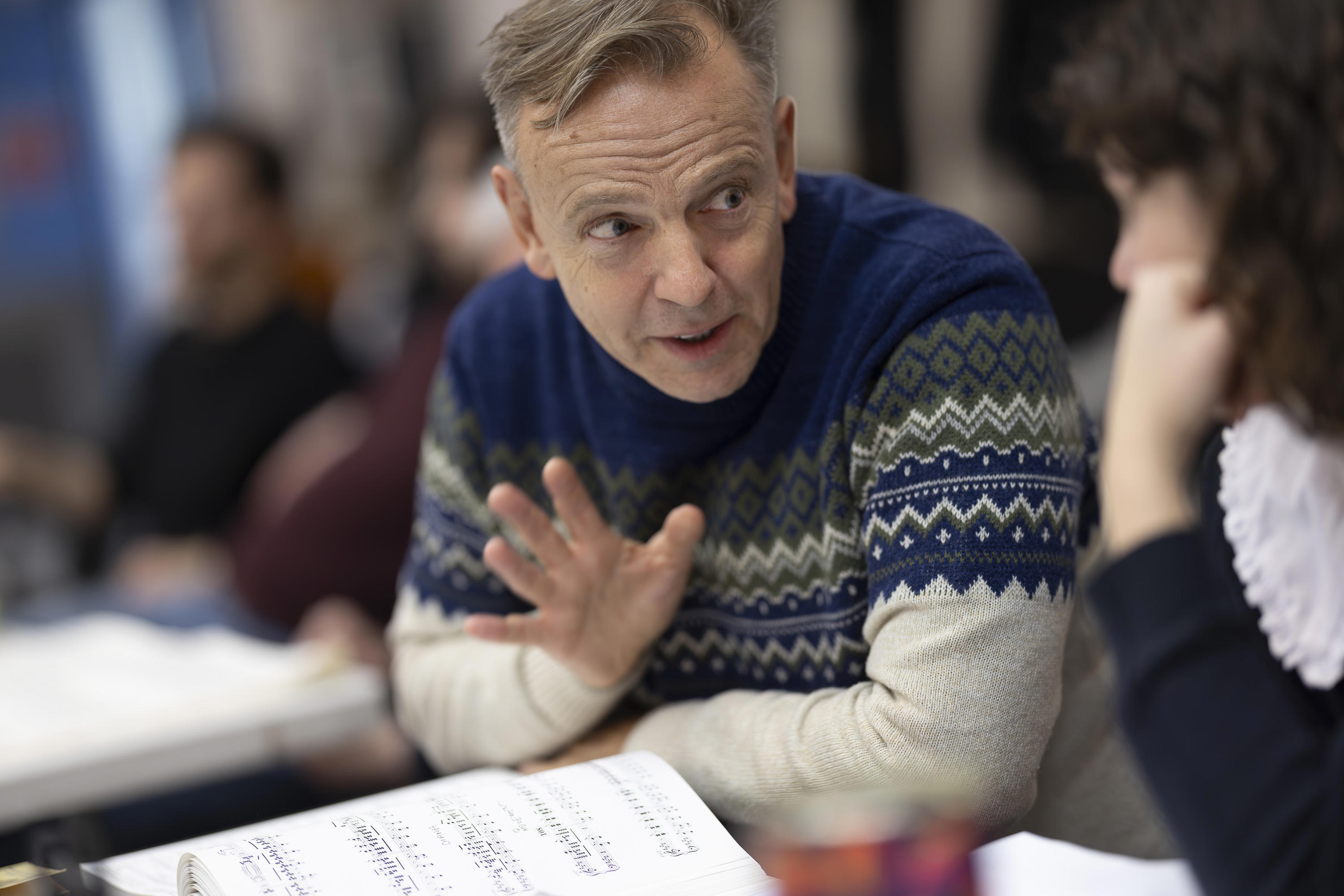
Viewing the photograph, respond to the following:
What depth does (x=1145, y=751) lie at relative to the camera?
768mm

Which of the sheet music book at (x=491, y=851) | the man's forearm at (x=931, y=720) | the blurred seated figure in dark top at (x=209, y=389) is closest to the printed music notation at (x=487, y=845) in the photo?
the sheet music book at (x=491, y=851)

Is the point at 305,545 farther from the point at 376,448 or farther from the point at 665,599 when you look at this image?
the point at 665,599

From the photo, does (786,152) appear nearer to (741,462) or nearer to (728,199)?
(728,199)

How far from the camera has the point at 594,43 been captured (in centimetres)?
98

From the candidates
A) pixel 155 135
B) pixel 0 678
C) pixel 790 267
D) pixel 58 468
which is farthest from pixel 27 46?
pixel 790 267

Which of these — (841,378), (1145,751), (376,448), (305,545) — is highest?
(841,378)

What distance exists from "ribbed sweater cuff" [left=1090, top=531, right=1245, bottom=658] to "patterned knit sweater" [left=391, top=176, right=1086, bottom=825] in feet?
0.62

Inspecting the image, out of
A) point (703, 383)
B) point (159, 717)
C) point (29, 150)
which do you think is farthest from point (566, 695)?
point (29, 150)

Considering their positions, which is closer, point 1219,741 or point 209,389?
point 1219,741

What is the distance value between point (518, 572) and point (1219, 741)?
59 cm

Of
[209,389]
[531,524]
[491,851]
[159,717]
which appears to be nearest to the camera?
[491,851]

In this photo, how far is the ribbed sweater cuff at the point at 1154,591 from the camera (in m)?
0.78

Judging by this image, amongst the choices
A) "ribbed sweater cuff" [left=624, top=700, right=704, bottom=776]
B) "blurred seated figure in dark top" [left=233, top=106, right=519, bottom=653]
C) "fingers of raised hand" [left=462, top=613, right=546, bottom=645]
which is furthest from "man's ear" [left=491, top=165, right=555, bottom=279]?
"blurred seated figure in dark top" [left=233, top=106, right=519, bottom=653]

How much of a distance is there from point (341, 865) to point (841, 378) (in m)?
0.57
